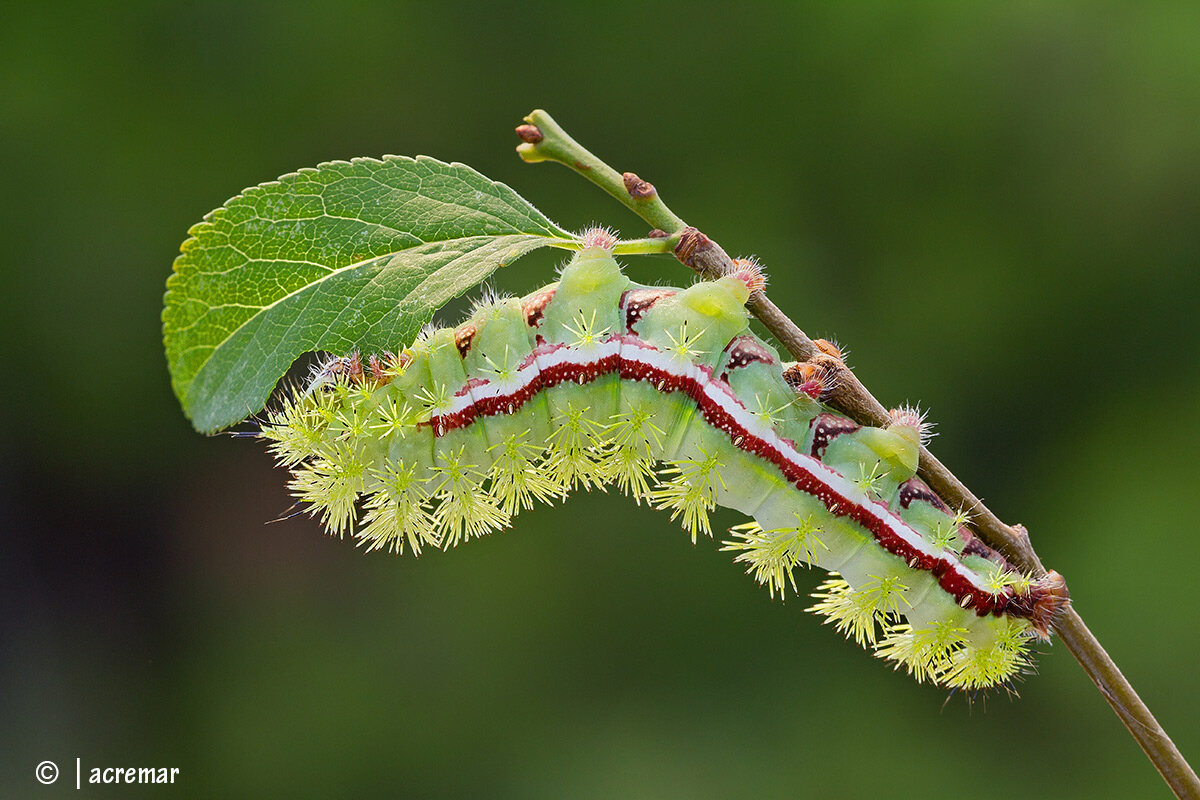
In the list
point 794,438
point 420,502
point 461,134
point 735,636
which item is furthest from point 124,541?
point 794,438

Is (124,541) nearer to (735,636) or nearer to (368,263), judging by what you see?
(735,636)

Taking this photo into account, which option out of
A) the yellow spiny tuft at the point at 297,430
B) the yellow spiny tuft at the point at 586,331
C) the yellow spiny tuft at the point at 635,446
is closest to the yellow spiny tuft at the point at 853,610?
the yellow spiny tuft at the point at 635,446

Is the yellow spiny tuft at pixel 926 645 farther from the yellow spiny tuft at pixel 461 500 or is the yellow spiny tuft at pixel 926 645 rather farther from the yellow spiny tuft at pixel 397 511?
the yellow spiny tuft at pixel 397 511


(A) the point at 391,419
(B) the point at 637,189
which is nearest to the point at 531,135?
(B) the point at 637,189

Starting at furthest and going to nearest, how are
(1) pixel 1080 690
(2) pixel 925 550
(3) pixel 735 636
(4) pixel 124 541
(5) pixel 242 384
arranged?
(4) pixel 124 541
(3) pixel 735 636
(1) pixel 1080 690
(2) pixel 925 550
(5) pixel 242 384

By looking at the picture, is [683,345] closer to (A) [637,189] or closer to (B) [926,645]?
(A) [637,189]

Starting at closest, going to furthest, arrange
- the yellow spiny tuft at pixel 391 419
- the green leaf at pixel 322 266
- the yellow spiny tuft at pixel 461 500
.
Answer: the green leaf at pixel 322 266, the yellow spiny tuft at pixel 391 419, the yellow spiny tuft at pixel 461 500

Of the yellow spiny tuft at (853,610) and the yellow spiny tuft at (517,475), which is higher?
the yellow spiny tuft at (517,475)
